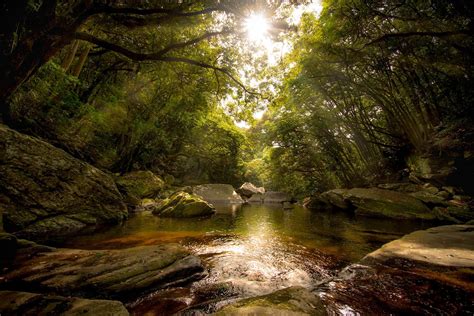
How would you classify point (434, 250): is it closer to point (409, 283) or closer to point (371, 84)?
point (409, 283)

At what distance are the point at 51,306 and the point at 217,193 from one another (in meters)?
22.8

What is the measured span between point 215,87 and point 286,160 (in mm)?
15973

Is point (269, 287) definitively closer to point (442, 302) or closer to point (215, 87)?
point (442, 302)

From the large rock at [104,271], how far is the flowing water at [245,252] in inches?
10.9

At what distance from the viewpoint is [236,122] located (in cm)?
975

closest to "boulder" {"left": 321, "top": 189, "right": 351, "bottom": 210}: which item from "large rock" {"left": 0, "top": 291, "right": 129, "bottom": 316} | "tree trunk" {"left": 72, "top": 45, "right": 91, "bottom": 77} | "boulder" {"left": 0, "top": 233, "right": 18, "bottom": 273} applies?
"large rock" {"left": 0, "top": 291, "right": 129, "bottom": 316}

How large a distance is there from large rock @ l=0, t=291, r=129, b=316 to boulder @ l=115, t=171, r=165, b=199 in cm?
1231

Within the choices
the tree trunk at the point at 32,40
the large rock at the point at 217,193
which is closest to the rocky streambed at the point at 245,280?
the tree trunk at the point at 32,40

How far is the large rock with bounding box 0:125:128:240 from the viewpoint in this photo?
6258mm

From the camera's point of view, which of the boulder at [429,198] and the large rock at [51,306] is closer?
the large rock at [51,306]

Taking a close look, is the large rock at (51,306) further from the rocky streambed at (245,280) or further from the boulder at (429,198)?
the boulder at (429,198)

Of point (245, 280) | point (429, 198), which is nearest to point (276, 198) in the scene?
point (429, 198)

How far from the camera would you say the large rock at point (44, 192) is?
6.26 metres

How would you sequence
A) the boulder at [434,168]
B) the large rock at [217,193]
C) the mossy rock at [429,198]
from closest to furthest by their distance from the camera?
the mossy rock at [429,198] → the boulder at [434,168] → the large rock at [217,193]
